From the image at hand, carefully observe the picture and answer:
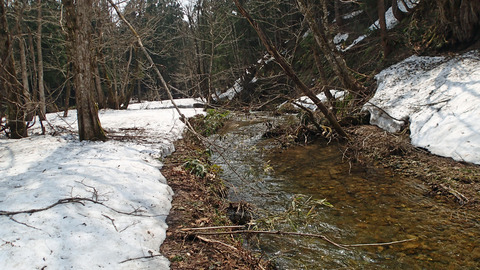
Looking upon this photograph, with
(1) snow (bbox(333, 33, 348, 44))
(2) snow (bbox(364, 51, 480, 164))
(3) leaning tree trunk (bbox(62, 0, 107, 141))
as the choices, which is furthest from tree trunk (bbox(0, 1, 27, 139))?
(1) snow (bbox(333, 33, 348, 44))

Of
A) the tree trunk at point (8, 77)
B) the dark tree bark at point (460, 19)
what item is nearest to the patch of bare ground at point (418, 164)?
the dark tree bark at point (460, 19)

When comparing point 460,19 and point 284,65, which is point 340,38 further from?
point 284,65

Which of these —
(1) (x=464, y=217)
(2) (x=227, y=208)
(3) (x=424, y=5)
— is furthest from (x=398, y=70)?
(2) (x=227, y=208)

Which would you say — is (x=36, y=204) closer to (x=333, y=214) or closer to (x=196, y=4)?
(x=333, y=214)

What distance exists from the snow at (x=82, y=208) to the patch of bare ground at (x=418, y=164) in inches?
179

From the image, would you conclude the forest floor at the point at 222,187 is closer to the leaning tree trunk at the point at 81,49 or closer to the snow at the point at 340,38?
the leaning tree trunk at the point at 81,49

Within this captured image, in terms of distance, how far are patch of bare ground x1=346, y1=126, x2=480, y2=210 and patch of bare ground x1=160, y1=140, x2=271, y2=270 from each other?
11.4 feet

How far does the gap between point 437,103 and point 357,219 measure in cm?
453

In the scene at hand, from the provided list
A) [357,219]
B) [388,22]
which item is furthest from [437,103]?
[388,22]

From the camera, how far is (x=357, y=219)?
4141mm

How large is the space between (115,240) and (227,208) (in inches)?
80.6

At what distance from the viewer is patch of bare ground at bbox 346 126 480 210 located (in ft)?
14.5

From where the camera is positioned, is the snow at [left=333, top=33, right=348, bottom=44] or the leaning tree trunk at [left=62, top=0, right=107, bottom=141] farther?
the snow at [left=333, top=33, right=348, bottom=44]

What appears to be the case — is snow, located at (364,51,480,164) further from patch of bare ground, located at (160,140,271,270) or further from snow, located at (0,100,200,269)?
snow, located at (0,100,200,269)
